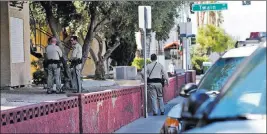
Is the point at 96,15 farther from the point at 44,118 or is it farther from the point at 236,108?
the point at 236,108

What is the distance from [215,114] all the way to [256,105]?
55 cm

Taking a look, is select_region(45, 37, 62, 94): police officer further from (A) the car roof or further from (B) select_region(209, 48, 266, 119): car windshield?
(B) select_region(209, 48, 266, 119): car windshield

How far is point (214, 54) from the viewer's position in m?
70.4

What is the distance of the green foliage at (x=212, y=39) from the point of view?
65412 millimetres

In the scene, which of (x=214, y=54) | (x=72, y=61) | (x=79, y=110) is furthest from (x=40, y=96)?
(x=214, y=54)

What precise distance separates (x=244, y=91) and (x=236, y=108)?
0.26 metres

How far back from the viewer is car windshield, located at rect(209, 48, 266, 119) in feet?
12.8

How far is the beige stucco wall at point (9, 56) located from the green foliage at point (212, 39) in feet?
151

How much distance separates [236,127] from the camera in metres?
3.60

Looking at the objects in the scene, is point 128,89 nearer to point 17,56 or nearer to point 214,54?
point 17,56

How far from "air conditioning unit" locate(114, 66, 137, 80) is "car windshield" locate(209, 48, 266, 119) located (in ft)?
89.8

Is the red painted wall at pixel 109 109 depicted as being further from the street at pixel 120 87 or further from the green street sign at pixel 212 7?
the green street sign at pixel 212 7

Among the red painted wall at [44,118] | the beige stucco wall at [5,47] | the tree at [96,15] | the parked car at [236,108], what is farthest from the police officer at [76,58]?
the parked car at [236,108]

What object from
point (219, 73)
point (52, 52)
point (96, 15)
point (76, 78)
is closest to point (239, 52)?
point (219, 73)
